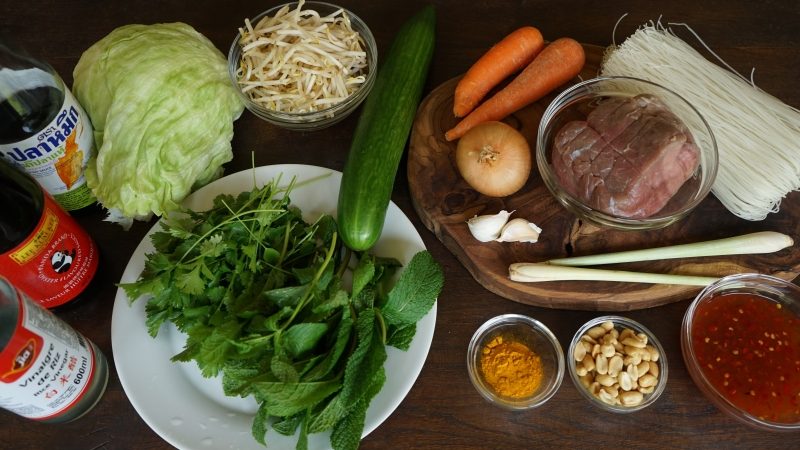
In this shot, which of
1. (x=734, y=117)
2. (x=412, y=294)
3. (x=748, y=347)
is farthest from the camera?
(x=734, y=117)

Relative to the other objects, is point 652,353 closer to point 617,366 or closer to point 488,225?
point 617,366

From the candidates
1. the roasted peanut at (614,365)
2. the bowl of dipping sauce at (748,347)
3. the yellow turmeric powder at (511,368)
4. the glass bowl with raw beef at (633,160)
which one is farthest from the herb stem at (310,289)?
the bowl of dipping sauce at (748,347)

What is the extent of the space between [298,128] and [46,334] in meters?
0.69

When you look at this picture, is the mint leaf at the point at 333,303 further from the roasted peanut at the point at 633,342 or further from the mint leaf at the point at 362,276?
the roasted peanut at the point at 633,342

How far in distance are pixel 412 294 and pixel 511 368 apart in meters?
0.29

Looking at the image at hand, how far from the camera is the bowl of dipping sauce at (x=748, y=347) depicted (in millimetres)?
1129

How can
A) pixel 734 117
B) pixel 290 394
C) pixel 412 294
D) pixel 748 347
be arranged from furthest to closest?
pixel 734 117 < pixel 748 347 < pixel 412 294 < pixel 290 394

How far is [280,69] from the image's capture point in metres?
1.36

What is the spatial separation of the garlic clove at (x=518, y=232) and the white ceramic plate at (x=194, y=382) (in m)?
0.18

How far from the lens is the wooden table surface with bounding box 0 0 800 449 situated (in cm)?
116

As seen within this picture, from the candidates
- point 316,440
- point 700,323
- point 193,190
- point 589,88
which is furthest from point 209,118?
point 700,323

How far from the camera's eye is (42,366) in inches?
38.9

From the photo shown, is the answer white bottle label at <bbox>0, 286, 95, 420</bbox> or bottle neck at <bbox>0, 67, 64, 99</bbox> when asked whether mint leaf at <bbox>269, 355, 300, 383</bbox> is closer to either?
white bottle label at <bbox>0, 286, 95, 420</bbox>

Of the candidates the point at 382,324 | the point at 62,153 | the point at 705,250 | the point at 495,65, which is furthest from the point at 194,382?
the point at 705,250
